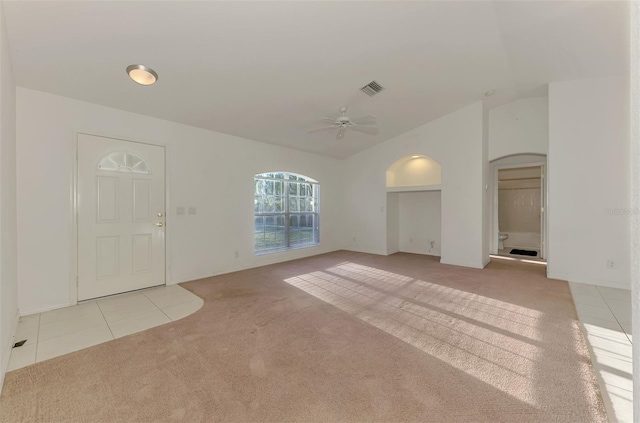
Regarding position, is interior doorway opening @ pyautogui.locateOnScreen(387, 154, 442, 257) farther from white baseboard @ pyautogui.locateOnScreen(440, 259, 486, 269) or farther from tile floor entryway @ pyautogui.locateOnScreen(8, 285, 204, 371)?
tile floor entryway @ pyautogui.locateOnScreen(8, 285, 204, 371)

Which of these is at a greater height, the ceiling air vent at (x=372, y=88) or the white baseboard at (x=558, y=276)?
the ceiling air vent at (x=372, y=88)

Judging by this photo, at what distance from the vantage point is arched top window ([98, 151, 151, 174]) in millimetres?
3701

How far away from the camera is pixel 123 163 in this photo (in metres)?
3.84

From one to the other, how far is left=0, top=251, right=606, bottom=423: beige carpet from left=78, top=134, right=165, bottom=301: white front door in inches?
50.4

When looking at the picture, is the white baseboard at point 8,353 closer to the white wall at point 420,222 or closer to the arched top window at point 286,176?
the arched top window at point 286,176

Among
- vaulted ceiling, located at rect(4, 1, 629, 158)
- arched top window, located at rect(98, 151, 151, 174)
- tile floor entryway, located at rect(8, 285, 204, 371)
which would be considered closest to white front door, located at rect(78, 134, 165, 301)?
arched top window, located at rect(98, 151, 151, 174)

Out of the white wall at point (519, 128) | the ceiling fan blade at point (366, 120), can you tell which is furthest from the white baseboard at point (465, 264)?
the ceiling fan blade at point (366, 120)

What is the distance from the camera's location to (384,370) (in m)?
2.11

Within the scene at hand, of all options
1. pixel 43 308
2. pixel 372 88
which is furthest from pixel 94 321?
pixel 372 88

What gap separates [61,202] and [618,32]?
6.96 m

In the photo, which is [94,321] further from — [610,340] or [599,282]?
[599,282]

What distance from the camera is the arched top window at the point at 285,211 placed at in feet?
18.7

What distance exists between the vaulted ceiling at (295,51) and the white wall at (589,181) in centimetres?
38

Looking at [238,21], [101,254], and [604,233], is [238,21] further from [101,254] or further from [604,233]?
[604,233]
